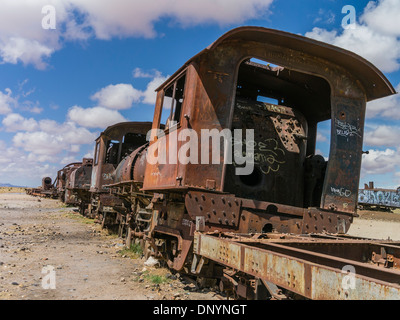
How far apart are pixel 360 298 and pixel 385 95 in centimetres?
491

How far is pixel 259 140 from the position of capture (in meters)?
6.22

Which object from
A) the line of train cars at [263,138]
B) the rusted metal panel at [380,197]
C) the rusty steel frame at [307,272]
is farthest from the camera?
the rusted metal panel at [380,197]

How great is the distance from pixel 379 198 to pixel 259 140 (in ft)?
73.7

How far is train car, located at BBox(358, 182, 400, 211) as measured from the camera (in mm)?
24297

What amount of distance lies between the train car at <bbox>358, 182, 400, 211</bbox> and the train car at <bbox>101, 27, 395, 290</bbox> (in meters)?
20.0

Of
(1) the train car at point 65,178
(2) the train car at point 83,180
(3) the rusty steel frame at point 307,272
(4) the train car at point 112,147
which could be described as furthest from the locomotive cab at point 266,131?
(1) the train car at point 65,178

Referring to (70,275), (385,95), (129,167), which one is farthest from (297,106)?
(70,275)

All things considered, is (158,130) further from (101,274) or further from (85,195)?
(85,195)

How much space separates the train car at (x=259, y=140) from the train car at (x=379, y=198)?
19993 millimetres

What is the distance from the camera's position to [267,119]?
6.38 m

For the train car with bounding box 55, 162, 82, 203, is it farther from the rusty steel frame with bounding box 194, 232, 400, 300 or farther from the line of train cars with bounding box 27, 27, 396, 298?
the rusty steel frame with bounding box 194, 232, 400, 300

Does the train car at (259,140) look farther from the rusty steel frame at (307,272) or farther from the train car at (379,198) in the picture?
the train car at (379,198)

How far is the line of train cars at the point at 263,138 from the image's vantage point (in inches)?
195

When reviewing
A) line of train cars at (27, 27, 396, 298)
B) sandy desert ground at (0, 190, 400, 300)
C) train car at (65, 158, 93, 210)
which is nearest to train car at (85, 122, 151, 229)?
sandy desert ground at (0, 190, 400, 300)
